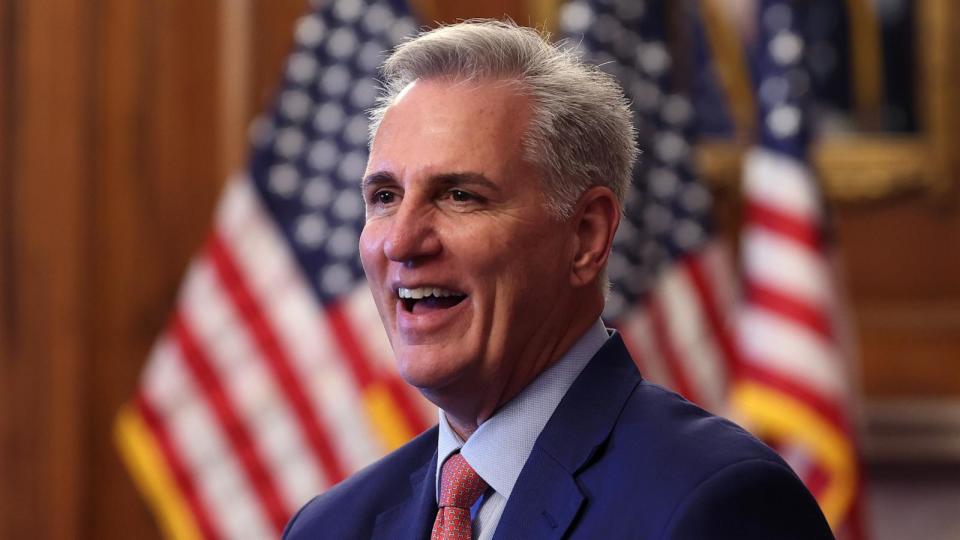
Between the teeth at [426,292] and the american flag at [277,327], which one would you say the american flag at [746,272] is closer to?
the american flag at [277,327]

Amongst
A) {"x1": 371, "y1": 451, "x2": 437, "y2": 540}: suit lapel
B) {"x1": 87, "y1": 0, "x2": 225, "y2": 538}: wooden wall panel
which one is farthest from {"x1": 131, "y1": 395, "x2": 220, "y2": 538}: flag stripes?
{"x1": 371, "y1": 451, "x2": 437, "y2": 540}: suit lapel

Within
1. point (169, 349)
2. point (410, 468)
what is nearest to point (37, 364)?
point (169, 349)

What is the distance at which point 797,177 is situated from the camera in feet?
12.9

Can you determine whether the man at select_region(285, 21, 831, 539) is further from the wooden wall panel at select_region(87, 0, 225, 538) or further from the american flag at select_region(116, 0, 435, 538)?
the wooden wall panel at select_region(87, 0, 225, 538)

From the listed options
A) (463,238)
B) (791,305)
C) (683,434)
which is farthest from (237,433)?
(683,434)

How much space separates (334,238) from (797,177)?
4.80 ft

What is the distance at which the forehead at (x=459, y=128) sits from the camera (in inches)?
57.4

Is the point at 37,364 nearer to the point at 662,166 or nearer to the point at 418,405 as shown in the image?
the point at 418,405

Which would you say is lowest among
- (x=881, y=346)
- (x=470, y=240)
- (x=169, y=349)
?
(x=881, y=346)

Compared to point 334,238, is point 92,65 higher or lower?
higher

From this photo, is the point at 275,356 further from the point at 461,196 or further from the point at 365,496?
the point at 461,196

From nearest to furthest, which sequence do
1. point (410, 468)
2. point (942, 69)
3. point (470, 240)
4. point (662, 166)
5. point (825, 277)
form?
point (470, 240) → point (410, 468) → point (825, 277) → point (662, 166) → point (942, 69)

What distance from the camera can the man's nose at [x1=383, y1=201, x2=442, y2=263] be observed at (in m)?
1.47

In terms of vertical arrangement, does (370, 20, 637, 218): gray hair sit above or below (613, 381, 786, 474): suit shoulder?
above
